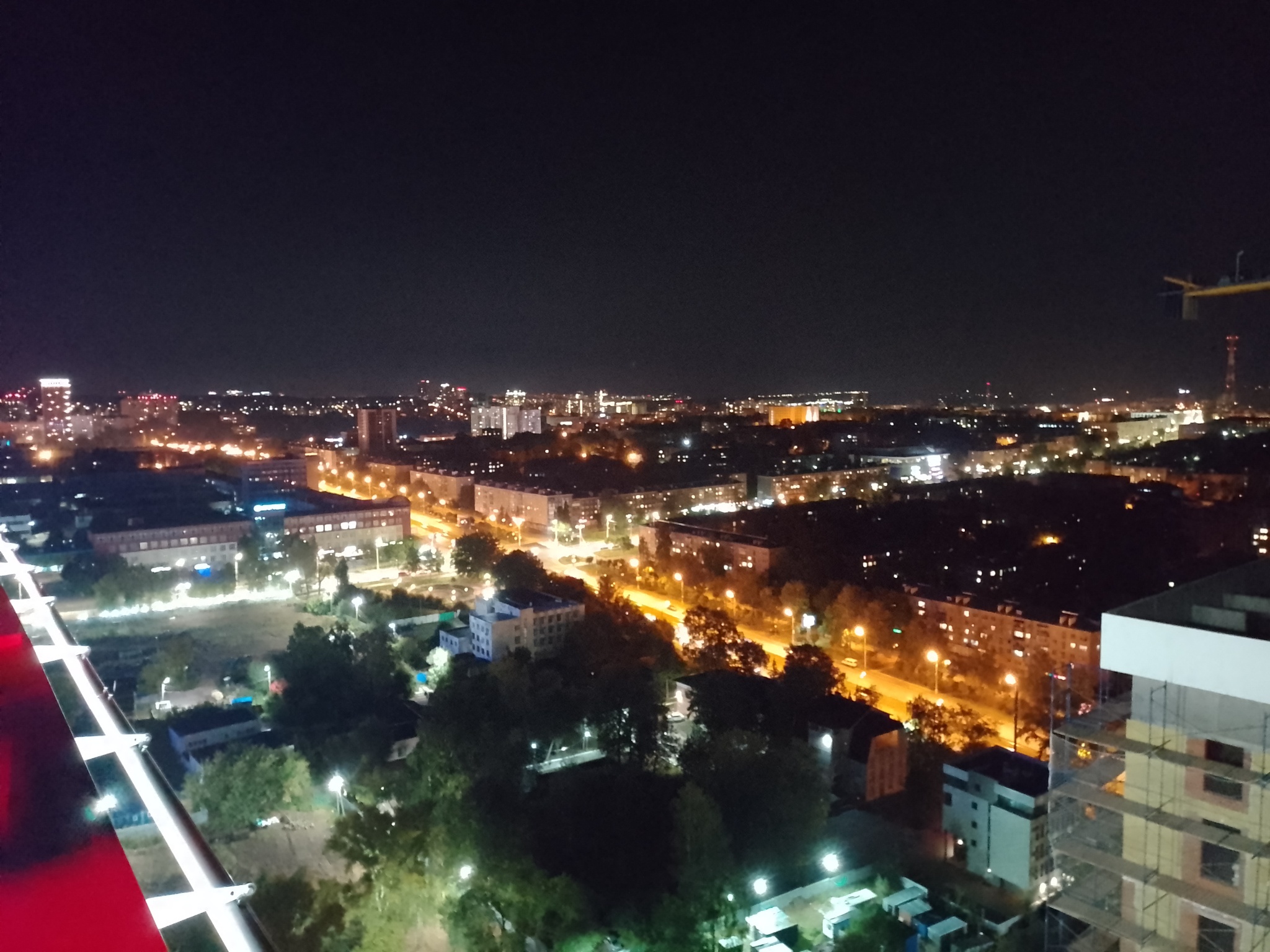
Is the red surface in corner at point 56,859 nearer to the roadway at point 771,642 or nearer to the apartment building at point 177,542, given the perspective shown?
the roadway at point 771,642

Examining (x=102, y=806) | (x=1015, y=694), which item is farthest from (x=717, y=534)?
(x=102, y=806)

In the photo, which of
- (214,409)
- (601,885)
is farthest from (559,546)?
(214,409)

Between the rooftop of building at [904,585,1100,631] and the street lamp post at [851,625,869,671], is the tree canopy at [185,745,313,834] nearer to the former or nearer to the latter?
the street lamp post at [851,625,869,671]

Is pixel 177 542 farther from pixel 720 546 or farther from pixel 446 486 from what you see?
pixel 720 546

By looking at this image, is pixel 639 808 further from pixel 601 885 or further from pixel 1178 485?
pixel 1178 485

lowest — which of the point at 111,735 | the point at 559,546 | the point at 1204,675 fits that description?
the point at 559,546

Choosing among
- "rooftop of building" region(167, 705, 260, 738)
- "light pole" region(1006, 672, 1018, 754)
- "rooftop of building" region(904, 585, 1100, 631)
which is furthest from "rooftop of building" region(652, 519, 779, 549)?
"rooftop of building" region(167, 705, 260, 738)
